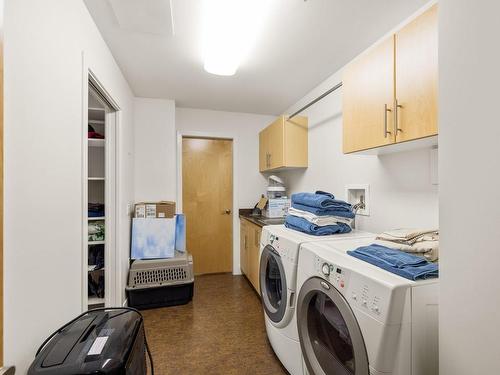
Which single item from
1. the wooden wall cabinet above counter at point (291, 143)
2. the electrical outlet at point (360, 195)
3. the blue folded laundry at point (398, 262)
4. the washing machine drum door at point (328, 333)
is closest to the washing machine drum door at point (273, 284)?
the washing machine drum door at point (328, 333)

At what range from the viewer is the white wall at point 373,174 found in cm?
145

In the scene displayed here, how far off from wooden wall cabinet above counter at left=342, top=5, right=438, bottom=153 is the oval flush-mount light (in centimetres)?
71

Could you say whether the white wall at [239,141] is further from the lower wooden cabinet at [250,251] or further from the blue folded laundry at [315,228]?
the blue folded laundry at [315,228]

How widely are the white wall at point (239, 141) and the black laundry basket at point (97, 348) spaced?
8.21 feet

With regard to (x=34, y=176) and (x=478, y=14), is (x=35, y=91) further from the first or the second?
(x=478, y=14)

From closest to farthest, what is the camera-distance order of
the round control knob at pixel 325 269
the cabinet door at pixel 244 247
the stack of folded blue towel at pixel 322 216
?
the round control knob at pixel 325 269, the stack of folded blue towel at pixel 322 216, the cabinet door at pixel 244 247

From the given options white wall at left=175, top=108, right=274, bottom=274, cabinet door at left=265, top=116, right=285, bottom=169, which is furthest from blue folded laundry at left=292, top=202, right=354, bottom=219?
white wall at left=175, top=108, right=274, bottom=274

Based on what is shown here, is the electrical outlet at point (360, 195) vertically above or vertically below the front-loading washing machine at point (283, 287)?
above

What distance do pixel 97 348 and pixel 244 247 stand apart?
255cm

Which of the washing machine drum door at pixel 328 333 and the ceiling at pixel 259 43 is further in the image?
the ceiling at pixel 259 43

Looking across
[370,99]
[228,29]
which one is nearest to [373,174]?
[370,99]

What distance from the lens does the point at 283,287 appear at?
1.53m

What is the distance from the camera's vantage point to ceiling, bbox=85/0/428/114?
4.66ft

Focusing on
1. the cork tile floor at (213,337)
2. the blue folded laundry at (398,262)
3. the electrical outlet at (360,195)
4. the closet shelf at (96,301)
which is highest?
the electrical outlet at (360,195)
